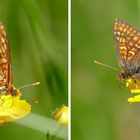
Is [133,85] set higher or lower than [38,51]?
lower

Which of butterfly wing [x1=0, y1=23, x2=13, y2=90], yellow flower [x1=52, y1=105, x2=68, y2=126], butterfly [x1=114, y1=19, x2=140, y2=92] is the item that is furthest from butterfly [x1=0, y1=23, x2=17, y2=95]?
butterfly [x1=114, y1=19, x2=140, y2=92]

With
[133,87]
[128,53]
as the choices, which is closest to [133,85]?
[133,87]

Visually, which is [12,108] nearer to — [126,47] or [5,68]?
[5,68]

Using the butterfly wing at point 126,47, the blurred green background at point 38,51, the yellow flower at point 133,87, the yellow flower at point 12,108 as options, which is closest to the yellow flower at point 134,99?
the yellow flower at point 133,87

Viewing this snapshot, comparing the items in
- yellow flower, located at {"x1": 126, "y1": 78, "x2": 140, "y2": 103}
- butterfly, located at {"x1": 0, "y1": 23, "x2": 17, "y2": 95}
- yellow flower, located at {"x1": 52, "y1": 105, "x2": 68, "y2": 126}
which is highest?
butterfly, located at {"x1": 0, "y1": 23, "x2": 17, "y2": 95}

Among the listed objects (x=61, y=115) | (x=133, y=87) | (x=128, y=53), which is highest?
(x=128, y=53)

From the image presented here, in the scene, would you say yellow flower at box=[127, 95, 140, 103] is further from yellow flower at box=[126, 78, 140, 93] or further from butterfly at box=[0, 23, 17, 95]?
butterfly at box=[0, 23, 17, 95]

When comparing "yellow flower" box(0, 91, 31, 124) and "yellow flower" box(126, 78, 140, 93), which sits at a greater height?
"yellow flower" box(126, 78, 140, 93)
